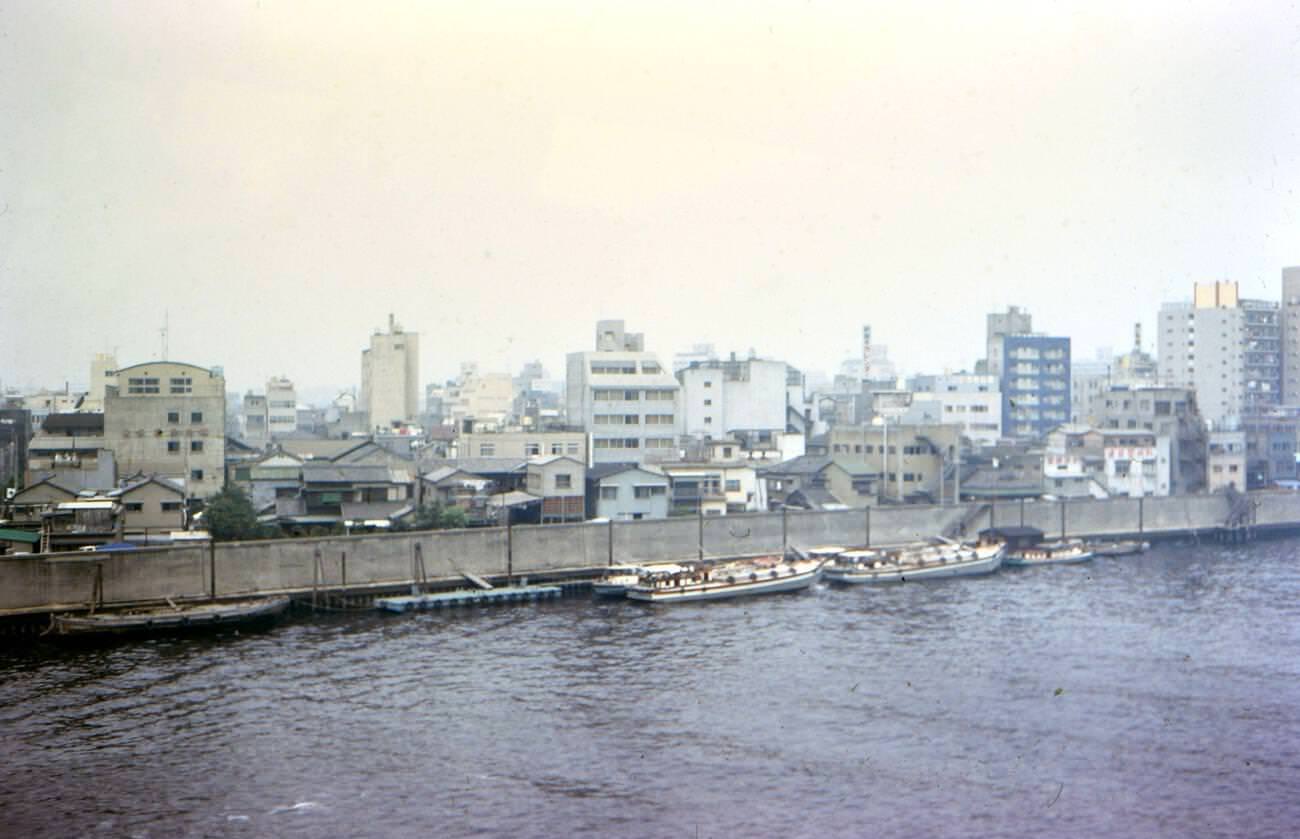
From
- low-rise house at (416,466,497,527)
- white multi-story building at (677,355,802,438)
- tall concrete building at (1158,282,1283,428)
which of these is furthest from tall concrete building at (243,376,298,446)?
tall concrete building at (1158,282,1283,428)

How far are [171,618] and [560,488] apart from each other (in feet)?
32.3

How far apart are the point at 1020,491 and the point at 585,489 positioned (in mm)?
12492

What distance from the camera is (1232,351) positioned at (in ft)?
179


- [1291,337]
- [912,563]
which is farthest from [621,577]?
[1291,337]

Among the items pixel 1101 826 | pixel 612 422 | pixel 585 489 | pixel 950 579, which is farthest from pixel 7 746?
pixel 612 422

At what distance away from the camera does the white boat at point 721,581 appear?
80.9ft

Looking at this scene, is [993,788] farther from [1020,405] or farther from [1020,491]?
[1020,405]

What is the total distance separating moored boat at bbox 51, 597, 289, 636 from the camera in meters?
20.4

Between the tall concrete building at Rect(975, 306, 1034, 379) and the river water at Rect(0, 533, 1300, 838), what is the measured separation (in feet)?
109

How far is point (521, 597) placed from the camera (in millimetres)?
24594

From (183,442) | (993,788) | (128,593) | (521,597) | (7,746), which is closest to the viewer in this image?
(993,788)

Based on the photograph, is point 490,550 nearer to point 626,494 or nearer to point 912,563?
point 626,494

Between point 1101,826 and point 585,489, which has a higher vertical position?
point 585,489

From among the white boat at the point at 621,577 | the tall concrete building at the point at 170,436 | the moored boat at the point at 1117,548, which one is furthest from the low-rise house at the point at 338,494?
the moored boat at the point at 1117,548
